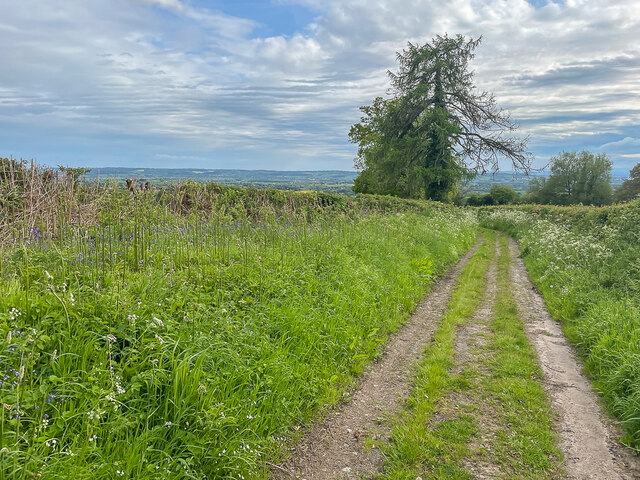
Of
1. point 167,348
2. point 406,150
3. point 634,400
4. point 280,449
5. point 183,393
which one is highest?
point 406,150

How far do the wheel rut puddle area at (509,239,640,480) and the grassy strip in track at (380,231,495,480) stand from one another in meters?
1.11

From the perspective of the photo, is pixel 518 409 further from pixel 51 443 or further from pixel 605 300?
pixel 51 443

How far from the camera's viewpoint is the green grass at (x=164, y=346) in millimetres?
3055

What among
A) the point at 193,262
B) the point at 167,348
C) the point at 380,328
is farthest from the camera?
the point at 380,328

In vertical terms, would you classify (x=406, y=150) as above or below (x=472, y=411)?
above

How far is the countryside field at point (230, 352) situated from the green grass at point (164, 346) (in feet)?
0.08

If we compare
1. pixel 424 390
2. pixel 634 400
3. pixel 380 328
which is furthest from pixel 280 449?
pixel 634 400

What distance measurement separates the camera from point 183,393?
3672mm

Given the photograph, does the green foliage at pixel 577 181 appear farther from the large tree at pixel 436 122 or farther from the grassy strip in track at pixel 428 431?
the grassy strip in track at pixel 428 431

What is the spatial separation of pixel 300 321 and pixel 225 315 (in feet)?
3.83

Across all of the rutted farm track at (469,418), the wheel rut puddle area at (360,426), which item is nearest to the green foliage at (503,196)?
the rutted farm track at (469,418)

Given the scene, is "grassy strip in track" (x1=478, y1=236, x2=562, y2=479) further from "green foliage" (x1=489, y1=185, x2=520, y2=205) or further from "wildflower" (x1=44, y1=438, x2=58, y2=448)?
"green foliage" (x1=489, y1=185, x2=520, y2=205)

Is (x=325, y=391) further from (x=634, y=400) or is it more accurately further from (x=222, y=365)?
(x=634, y=400)

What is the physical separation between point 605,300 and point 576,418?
4305mm
